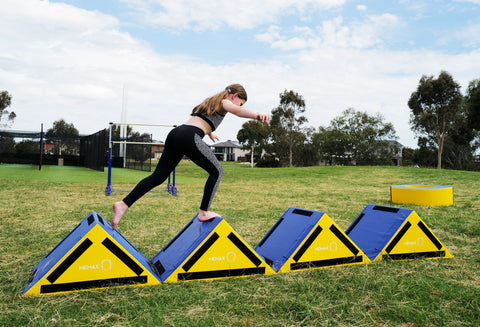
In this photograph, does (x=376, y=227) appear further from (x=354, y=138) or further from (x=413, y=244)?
(x=354, y=138)

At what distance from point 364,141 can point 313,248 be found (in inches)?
1711

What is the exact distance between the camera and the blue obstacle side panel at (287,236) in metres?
3.28

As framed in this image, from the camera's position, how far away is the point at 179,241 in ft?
→ 11.1

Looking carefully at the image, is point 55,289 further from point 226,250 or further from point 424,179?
point 424,179

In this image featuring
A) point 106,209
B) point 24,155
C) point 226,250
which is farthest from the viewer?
point 24,155

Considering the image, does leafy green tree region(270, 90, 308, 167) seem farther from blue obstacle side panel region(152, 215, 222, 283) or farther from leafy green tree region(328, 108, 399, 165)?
blue obstacle side panel region(152, 215, 222, 283)

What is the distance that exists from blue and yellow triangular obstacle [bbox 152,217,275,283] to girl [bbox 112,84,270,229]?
28 centimetres

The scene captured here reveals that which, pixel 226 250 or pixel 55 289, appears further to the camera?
pixel 226 250

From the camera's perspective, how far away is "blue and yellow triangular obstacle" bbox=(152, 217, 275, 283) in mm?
2922

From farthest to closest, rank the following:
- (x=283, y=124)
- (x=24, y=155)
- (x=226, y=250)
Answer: (x=283, y=124) < (x=24, y=155) < (x=226, y=250)

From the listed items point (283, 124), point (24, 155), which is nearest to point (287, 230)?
point (24, 155)

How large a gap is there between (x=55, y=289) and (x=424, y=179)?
2069 cm

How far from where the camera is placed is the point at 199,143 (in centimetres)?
316

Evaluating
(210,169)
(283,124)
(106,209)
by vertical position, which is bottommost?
(106,209)
